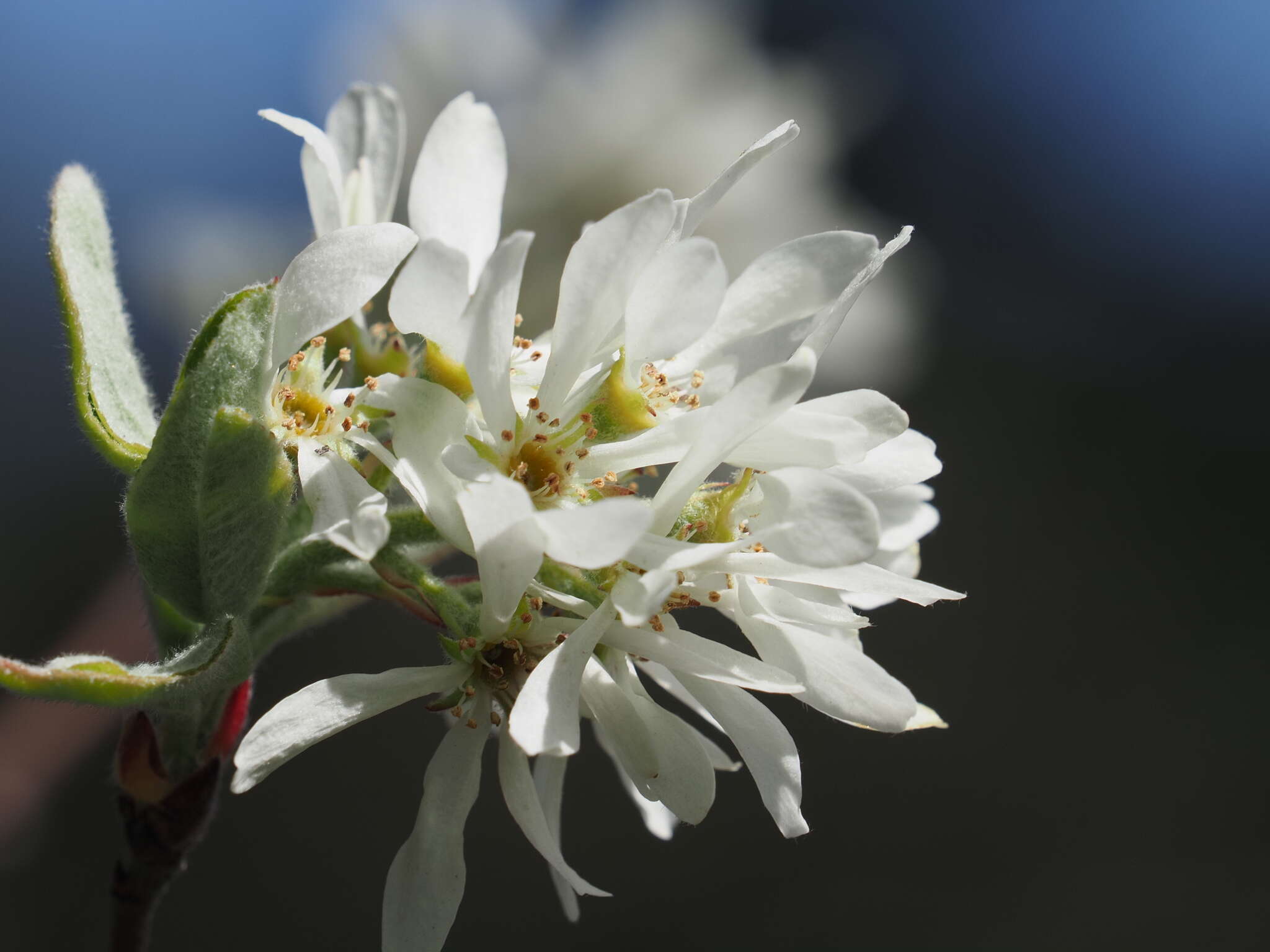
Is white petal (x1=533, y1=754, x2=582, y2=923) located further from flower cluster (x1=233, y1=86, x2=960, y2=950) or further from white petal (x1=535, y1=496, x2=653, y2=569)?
white petal (x1=535, y1=496, x2=653, y2=569)

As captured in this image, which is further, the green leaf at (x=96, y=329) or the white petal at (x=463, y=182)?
the white petal at (x=463, y=182)

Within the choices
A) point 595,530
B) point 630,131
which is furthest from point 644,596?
point 630,131

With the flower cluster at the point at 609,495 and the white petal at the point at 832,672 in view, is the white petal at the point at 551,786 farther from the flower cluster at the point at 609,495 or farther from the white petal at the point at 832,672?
the white petal at the point at 832,672

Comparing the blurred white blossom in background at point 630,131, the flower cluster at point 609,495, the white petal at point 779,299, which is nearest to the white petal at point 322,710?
the flower cluster at point 609,495

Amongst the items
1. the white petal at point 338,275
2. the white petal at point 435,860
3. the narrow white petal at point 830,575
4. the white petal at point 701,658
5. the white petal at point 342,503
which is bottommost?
the white petal at point 435,860

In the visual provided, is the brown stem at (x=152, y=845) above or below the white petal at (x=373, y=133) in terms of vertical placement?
below

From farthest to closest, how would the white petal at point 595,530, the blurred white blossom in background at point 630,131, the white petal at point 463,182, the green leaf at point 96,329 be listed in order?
the blurred white blossom in background at point 630,131, the white petal at point 463,182, the green leaf at point 96,329, the white petal at point 595,530

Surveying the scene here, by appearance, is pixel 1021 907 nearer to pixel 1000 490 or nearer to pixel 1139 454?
pixel 1000 490

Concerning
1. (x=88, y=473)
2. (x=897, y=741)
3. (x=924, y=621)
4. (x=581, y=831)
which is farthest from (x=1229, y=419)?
(x=88, y=473)
